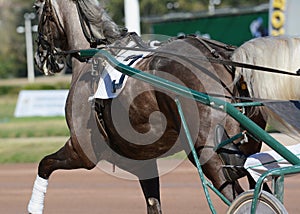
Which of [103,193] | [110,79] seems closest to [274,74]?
[110,79]

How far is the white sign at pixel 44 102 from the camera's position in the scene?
18703 mm

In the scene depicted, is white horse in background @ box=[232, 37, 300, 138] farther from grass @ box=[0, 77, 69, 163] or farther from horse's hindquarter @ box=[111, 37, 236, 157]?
grass @ box=[0, 77, 69, 163]

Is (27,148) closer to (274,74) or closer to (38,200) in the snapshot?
(38,200)

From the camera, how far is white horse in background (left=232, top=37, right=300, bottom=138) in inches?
183

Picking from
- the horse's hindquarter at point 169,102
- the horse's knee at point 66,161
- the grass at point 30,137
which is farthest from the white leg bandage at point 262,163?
the grass at point 30,137

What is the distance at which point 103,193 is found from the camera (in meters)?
8.70

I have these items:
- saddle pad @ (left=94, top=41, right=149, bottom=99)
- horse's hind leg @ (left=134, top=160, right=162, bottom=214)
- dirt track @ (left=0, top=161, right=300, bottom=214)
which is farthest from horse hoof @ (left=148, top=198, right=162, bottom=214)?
dirt track @ (left=0, top=161, right=300, bottom=214)

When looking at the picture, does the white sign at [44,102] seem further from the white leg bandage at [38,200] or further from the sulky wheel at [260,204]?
the sulky wheel at [260,204]

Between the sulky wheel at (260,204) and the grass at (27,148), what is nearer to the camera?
the sulky wheel at (260,204)

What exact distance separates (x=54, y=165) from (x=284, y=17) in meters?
11.5

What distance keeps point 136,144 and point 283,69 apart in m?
1.31

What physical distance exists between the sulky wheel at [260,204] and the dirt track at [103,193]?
2888mm

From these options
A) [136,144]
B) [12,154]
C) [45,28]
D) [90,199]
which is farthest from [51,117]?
[136,144]

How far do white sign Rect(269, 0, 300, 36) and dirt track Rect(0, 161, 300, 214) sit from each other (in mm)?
6124
